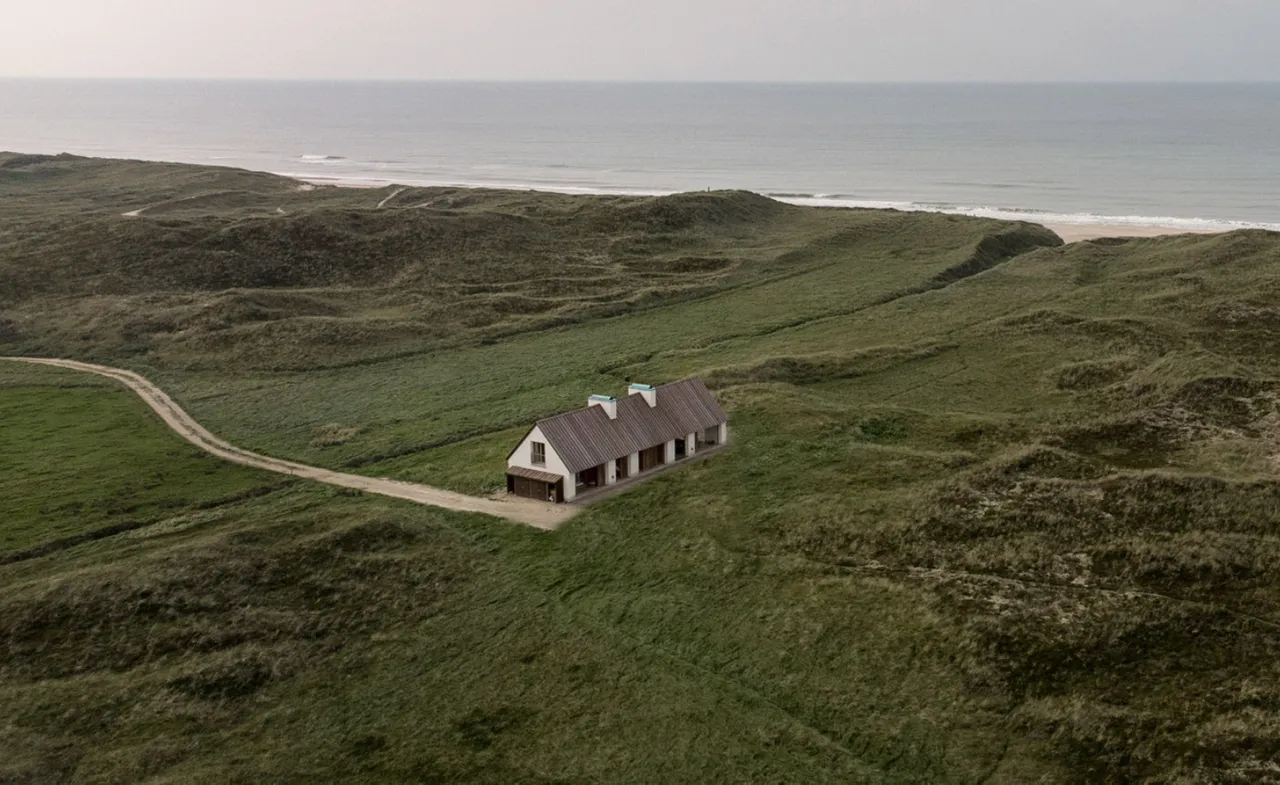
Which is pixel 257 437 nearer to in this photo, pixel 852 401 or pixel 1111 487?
pixel 852 401

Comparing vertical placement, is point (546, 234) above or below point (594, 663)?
above

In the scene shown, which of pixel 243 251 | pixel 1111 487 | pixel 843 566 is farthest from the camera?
pixel 243 251

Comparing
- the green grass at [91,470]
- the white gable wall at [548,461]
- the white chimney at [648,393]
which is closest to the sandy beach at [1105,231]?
the white chimney at [648,393]

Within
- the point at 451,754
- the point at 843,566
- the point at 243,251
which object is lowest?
the point at 451,754

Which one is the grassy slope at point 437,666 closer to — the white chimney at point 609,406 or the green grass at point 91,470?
the green grass at point 91,470

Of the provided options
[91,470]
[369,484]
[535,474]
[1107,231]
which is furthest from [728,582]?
[1107,231]

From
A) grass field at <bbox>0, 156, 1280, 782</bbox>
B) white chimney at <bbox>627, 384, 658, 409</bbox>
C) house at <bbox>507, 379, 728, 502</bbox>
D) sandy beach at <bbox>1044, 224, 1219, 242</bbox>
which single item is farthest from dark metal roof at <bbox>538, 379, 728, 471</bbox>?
sandy beach at <bbox>1044, 224, 1219, 242</bbox>

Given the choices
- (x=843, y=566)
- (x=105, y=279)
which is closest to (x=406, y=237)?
(x=105, y=279)

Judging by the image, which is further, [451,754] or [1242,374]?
[1242,374]

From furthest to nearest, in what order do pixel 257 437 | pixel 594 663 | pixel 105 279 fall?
pixel 105 279
pixel 257 437
pixel 594 663
